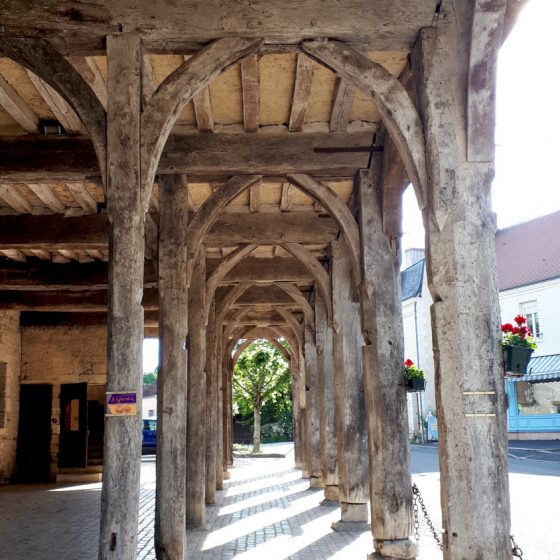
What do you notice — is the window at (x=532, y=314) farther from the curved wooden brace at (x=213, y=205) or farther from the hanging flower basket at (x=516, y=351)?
the hanging flower basket at (x=516, y=351)

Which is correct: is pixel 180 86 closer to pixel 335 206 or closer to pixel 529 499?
pixel 335 206

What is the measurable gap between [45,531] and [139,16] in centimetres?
623

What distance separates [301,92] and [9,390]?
10328mm

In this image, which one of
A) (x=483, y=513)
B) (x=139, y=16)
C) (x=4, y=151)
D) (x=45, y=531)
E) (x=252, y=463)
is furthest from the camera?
(x=252, y=463)

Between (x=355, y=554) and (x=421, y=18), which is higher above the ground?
(x=421, y=18)

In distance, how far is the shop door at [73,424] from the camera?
14.4 meters

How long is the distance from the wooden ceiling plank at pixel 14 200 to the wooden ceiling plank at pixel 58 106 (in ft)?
6.07

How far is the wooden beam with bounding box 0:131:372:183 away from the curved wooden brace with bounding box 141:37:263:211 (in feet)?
6.48

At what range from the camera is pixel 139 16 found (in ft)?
14.3

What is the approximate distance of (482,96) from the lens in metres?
4.32

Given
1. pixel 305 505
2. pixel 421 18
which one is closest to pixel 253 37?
pixel 421 18

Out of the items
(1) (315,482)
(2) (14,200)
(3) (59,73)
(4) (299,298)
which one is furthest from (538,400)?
(3) (59,73)

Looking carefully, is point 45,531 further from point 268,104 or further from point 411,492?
point 268,104

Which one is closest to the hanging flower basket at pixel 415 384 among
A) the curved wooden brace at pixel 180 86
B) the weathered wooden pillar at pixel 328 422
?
the curved wooden brace at pixel 180 86
